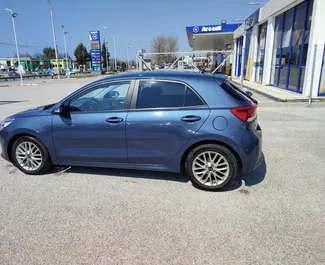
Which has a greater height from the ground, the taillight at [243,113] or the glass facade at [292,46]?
the glass facade at [292,46]

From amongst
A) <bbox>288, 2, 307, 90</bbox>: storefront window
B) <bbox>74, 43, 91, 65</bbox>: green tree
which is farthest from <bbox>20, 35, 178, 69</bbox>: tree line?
<bbox>288, 2, 307, 90</bbox>: storefront window

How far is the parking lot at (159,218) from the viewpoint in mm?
2383

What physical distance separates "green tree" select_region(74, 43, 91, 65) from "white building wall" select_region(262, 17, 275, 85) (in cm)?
7900

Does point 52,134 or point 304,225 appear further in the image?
point 52,134

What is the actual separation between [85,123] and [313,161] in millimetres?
3993

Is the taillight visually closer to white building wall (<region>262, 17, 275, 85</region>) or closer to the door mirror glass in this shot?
the door mirror glass

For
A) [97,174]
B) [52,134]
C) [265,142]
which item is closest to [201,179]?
[97,174]

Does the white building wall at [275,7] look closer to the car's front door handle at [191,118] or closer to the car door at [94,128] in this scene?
the car's front door handle at [191,118]

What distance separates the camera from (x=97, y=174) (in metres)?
4.15

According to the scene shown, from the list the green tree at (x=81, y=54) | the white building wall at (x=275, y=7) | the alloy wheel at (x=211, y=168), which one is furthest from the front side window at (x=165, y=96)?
the green tree at (x=81, y=54)

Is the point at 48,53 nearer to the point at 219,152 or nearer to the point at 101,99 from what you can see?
the point at 101,99

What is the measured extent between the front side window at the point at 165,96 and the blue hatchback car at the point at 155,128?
0.01 meters

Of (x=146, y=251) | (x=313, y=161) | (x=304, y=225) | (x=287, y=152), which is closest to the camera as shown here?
(x=146, y=251)

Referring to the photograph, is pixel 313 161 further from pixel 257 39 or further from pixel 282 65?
pixel 257 39
